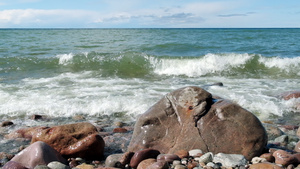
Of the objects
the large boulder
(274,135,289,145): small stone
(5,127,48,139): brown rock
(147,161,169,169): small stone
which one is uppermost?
the large boulder

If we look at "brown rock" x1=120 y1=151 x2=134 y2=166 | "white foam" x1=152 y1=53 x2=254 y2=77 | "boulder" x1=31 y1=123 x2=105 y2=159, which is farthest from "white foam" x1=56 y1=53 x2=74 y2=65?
"brown rock" x1=120 y1=151 x2=134 y2=166

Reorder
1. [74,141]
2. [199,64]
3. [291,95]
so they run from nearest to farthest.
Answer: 1. [74,141]
2. [291,95]
3. [199,64]

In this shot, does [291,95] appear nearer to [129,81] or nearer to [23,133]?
[129,81]

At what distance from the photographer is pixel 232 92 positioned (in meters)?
10.0

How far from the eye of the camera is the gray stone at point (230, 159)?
4.10 m

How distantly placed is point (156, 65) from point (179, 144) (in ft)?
41.9

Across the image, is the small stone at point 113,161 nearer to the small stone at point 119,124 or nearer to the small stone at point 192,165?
the small stone at point 192,165

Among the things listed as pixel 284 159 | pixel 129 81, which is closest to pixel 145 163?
pixel 284 159

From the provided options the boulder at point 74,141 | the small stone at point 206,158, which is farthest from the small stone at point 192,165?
the boulder at point 74,141

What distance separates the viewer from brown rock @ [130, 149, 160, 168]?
4.38 meters

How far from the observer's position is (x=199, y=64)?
55.2 ft

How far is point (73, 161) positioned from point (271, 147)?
321cm

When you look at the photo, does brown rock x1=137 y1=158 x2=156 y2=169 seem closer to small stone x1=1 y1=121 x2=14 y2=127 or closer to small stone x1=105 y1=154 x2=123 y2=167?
small stone x1=105 y1=154 x2=123 y2=167

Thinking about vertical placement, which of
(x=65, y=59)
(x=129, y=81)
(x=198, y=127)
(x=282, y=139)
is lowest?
(x=129, y=81)
